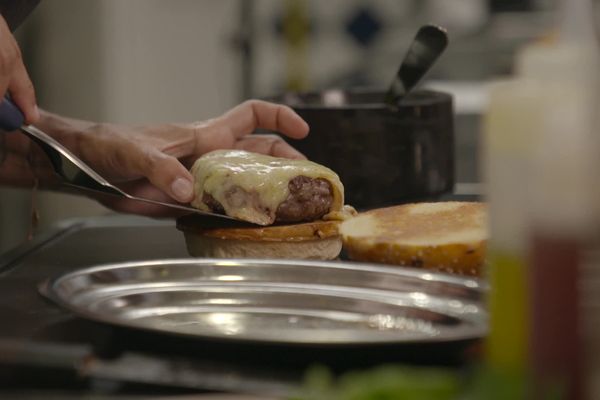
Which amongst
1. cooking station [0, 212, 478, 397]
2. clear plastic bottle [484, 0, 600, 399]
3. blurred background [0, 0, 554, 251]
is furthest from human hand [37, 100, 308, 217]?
blurred background [0, 0, 554, 251]

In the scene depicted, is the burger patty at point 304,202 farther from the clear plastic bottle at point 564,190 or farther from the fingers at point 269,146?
the clear plastic bottle at point 564,190

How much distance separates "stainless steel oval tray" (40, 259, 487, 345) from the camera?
980 millimetres

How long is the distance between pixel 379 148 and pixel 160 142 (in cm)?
31

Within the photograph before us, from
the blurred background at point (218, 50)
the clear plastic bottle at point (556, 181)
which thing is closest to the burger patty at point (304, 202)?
the clear plastic bottle at point (556, 181)

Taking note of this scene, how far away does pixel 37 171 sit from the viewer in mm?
1786

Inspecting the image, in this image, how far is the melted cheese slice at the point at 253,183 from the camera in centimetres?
141

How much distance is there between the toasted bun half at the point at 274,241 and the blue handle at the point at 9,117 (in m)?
0.26

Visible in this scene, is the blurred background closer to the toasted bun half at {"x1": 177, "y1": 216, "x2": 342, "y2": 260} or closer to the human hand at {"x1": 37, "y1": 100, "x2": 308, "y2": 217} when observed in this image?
the human hand at {"x1": 37, "y1": 100, "x2": 308, "y2": 217}

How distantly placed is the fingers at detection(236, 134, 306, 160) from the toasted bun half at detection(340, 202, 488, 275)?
0.94 feet

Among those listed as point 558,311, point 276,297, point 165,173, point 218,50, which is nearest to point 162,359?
point 276,297

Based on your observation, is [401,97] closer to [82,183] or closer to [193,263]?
[82,183]

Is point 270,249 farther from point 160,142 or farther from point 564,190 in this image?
point 564,190

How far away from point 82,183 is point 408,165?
52 cm

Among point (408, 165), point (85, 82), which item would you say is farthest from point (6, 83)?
point (85, 82)
